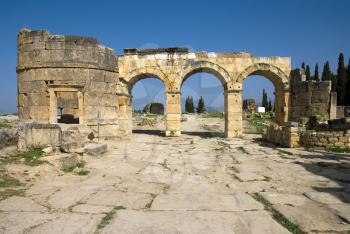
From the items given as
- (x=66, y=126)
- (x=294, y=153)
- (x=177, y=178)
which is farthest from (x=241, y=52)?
(x=177, y=178)

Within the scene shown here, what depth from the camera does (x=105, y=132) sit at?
11.8 meters

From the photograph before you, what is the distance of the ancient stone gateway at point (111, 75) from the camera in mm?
11016

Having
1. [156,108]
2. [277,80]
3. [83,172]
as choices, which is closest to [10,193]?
[83,172]

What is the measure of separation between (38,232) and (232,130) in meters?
11.7

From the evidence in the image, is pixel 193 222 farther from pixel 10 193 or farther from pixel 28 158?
pixel 28 158

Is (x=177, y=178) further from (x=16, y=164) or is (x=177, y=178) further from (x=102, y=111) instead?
(x=102, y=111)

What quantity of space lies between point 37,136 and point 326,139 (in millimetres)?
8797

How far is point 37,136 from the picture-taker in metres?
7.21

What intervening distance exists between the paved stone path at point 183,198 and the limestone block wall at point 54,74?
4779 mm

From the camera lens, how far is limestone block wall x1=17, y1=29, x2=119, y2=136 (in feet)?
36.0

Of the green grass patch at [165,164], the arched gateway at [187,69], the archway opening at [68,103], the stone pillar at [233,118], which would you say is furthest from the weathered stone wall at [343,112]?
the archway opening at [68,103]

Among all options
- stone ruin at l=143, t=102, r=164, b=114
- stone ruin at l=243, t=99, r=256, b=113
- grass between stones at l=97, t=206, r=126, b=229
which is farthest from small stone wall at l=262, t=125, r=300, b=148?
stone ruin at l=143, t=102, r=164, b=114

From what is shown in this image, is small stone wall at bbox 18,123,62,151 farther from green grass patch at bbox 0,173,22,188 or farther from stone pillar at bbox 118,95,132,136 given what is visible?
stone pillar at bbox 118,95,132,136

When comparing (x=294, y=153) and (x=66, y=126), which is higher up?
(x=66, y=126)
